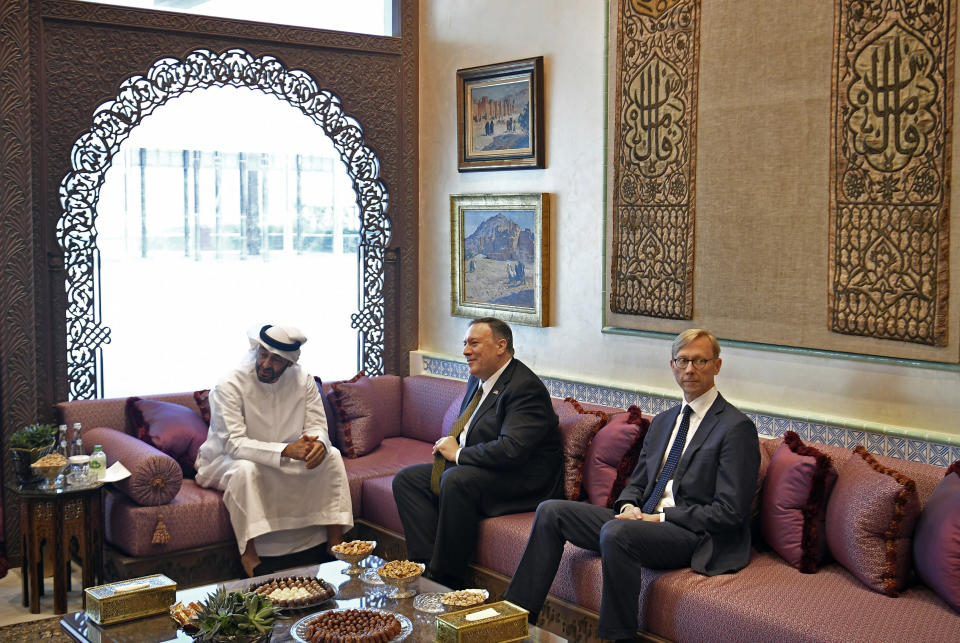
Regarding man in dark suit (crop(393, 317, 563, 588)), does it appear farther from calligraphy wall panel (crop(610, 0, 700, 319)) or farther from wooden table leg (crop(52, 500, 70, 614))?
wooden table leg (crop(52, 500, 70, 614))

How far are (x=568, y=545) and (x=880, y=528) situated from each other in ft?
4.18

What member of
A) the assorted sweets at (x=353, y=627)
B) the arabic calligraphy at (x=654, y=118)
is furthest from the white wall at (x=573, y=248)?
the assorted sweets at (x=353, y=627)

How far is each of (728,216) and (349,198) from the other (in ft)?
9.26

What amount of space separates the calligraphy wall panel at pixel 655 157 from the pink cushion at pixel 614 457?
0.66 metres

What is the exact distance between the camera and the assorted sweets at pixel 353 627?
3.30 metres

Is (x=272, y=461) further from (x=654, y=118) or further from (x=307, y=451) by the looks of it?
(x=654, y=118)

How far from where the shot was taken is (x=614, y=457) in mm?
4633

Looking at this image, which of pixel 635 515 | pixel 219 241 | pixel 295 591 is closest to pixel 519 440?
pixel 635 515

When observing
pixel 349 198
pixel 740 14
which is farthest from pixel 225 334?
pixel 740 14

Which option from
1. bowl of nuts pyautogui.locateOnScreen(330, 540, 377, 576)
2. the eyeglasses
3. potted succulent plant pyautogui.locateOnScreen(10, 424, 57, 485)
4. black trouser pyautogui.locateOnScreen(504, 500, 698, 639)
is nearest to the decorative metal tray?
bowl of nuts pyautogui.locateOnScreen(330, 540, 377, 576)

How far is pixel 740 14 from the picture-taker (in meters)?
4.63

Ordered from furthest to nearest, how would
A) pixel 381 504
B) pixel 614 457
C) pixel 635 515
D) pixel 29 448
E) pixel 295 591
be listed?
pixel 381 504, pixel 29 448, pixel 614 457, pixel 635 515, pixel 295 591

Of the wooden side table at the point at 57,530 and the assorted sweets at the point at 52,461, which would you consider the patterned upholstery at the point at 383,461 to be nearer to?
the wooden side table at the point at 57,530

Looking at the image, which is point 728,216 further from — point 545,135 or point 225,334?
point 225,334
